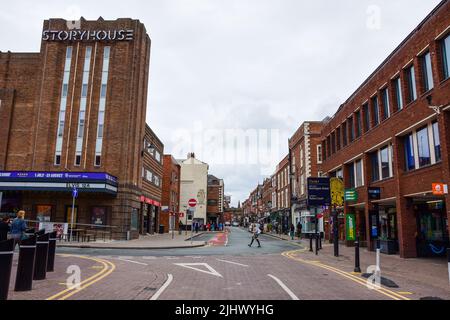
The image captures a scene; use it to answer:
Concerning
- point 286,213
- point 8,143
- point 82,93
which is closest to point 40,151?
point 8,143

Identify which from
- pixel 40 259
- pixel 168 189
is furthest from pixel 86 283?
pixel 168 189

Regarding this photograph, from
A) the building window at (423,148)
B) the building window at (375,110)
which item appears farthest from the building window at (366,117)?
the building window at (423,148)

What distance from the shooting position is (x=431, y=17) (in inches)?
688

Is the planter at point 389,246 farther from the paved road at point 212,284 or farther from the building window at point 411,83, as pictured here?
the paved road at point 212,284

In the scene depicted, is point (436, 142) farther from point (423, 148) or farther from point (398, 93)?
point (398, 93)

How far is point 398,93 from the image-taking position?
21422 millimetres

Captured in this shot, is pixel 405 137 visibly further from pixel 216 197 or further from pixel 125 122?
pixel 216 197

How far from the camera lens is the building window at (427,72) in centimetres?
1798

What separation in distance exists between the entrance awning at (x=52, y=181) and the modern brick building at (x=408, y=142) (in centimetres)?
2055

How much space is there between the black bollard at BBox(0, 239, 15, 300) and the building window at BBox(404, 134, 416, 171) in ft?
61.8

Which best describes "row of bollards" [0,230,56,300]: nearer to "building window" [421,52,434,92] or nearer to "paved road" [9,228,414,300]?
"paved road" [9,228,414,300]

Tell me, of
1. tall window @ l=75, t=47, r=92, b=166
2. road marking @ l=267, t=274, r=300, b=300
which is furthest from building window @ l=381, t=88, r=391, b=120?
tall window @ l=75, t=47, r=92, b=166

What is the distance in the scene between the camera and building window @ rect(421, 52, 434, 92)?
708 inches

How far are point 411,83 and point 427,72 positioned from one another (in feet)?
5.33
